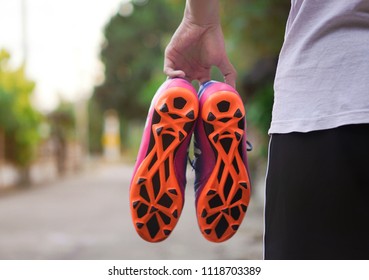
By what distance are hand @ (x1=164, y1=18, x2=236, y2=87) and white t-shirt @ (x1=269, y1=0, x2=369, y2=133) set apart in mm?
257

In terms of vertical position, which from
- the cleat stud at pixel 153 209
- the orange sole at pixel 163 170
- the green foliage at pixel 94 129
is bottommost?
the green foliage at pixel 94 129

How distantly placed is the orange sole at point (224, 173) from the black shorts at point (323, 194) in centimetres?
16

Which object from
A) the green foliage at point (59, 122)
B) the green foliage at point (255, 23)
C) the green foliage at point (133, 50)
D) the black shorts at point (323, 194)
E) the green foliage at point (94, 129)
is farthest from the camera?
the green foliage at point (94, 129)

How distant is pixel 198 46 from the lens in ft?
4.53

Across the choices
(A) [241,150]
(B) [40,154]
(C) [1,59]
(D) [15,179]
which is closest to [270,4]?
(A) [241,150]

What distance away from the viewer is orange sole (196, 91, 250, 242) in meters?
1.24

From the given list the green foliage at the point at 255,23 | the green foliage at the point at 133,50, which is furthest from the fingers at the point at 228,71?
the green foliage at the point at 133,50

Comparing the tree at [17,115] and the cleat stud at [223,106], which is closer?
Answer: the cleat stud at [223,106]

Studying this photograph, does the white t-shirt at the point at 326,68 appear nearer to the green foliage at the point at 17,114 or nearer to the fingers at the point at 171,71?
the fingers at the point at 171,71

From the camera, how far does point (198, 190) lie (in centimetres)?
132

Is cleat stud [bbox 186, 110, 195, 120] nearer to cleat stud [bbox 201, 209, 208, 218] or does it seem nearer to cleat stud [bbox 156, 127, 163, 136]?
cleat stud [bbox 156, 127, 163, 136]

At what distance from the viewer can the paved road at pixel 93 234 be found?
5.61m

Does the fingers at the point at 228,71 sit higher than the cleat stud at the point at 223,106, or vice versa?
the fingers at the point at 228,71

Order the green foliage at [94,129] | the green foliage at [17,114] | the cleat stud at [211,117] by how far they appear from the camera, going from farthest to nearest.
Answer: the green foliage at [94,129] < the green foliage at [17,114] < the cleat stud at [211,117]
